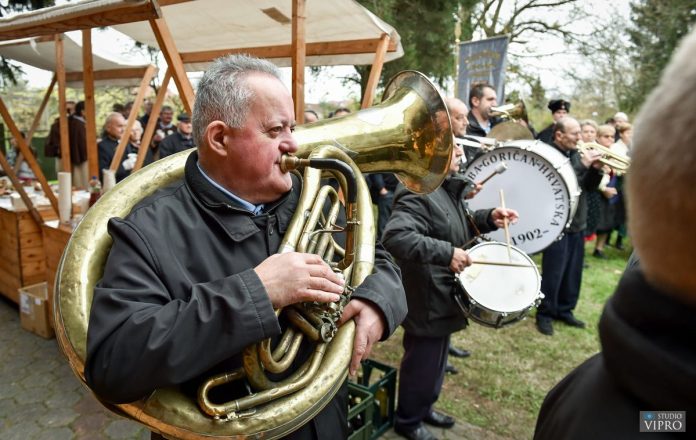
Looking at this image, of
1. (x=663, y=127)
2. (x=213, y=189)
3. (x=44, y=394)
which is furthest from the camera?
(x=44, y=394)

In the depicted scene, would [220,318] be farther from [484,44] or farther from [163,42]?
[484,44]

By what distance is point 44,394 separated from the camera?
346 cm

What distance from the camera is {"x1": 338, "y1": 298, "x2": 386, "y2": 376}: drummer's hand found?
4.63 ft

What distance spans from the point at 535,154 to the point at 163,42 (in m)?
2.87

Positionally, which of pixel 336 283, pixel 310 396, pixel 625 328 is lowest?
pixel 310 396

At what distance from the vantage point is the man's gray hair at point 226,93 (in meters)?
1.48

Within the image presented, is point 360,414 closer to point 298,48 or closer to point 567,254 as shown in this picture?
point 298,48

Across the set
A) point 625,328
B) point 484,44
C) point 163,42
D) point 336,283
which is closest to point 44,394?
point 163,42

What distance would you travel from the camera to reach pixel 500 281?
2.90 metres

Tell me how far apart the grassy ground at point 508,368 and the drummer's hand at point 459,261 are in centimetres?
110

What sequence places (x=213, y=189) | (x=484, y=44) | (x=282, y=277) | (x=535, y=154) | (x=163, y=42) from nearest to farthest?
(x=282, y=277) → (x=213, y=189) → (x=163, y=42) → (x=535, y=154) → (x=484, y=44)

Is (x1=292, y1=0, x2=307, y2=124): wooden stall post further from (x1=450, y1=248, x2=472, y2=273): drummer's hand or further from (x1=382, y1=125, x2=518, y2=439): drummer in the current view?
(x1=450, y1=248, x2=472, y2=273): drummer's hand

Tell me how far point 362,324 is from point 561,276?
415cm

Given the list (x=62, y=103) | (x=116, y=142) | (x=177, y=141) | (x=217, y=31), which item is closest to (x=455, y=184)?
(x=217, y=31)
